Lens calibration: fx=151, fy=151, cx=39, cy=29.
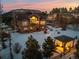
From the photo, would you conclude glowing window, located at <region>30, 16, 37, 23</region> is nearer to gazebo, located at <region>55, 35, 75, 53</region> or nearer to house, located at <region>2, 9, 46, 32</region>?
Result: house, located at <region>2, 9, 46, 32</region>

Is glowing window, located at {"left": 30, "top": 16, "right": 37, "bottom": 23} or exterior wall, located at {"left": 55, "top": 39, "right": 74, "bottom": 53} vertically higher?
glowing window, located at {"left": 30, "top": 16, "right": 37, "bottom": 23}

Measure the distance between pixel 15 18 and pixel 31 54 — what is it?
974 cm

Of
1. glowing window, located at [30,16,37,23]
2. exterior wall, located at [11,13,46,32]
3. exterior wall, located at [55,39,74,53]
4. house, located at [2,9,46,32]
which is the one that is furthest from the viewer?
glowing window, located at [30,16,37,23]

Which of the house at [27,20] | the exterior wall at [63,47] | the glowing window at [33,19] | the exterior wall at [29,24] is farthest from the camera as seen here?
the glowing window at [33,19]

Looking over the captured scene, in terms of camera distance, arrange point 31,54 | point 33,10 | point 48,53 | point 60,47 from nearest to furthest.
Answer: point 31,54 → point 48,53 → point 60,47 → point 33,10

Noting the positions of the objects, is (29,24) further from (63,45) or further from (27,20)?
(63,45)

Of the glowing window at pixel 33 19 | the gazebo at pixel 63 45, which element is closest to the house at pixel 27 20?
the glowing window at pixel 33 19

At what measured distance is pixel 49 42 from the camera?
672cm

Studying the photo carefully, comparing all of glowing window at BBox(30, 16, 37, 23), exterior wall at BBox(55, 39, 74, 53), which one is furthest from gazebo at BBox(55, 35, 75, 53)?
glowing window at BBox(30, 16, 37, 23)

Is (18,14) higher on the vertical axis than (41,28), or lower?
higher

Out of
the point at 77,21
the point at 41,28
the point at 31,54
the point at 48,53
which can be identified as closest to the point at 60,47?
the point at 48,53

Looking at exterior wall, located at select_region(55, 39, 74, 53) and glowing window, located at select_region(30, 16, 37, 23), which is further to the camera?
glowing window, located at select_region(30, 16, 37, 23)

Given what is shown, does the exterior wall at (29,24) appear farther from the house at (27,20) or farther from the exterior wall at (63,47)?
the exterior wall at (63,47)

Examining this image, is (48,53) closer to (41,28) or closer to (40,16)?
(41,28)
